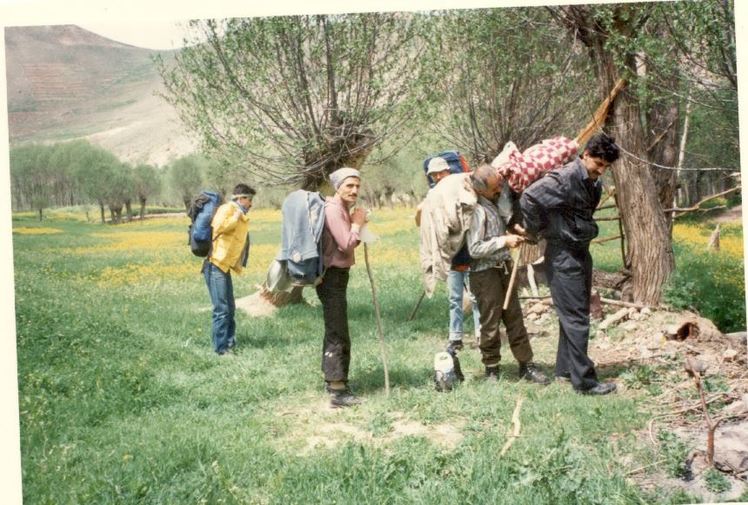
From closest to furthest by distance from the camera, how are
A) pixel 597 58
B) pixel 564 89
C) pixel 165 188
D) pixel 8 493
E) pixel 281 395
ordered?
pixel 8 493
pixel 281 395
pixel 165 188
pixel 597 58
pixel 564 89

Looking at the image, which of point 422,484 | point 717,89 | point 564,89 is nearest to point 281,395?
point 422,484

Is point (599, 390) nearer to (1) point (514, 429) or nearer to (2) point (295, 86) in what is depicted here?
(1) point (514, 429)

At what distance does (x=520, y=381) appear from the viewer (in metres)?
5.23

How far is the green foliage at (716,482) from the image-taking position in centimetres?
396

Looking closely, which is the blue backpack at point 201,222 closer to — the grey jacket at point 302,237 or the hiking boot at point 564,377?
the grey jacket at point 302,237

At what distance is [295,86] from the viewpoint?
6.14 meters

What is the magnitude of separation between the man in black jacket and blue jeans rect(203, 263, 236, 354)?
2.92 m

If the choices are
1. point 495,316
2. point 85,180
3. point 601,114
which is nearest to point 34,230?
point 85,180

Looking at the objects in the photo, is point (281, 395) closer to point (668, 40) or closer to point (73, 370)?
point (73, 370)

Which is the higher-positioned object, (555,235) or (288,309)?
(555,235)

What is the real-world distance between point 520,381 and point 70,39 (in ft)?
14.1

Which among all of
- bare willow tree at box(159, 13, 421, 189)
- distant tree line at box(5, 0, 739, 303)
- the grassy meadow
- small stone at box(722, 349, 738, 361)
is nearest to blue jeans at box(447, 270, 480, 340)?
the grassy meadow

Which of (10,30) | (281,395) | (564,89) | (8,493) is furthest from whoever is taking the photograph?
(564,89)

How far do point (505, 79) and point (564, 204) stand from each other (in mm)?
3171
